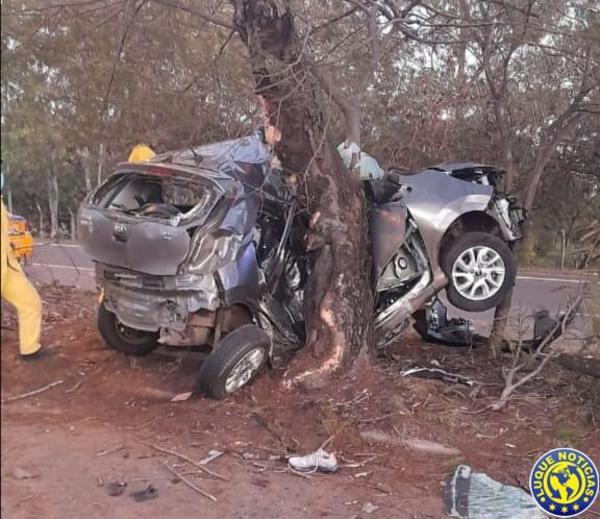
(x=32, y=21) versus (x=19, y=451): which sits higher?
(x=32, y=21)

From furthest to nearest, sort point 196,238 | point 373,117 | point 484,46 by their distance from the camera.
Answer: point 484,46
point 373,117
point 196,238

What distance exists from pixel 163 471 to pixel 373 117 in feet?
9.80

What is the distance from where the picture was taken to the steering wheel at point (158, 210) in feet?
6.94

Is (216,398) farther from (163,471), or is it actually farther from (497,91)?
(497,91)

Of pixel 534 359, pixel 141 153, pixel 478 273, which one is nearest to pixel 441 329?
pixel 478 273

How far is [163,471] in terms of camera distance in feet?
8.13

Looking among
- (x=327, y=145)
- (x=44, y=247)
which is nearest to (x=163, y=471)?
(x=44, y=247)

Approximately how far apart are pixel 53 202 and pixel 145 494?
1113 mm

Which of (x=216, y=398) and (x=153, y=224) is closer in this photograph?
(x=153, y=224)

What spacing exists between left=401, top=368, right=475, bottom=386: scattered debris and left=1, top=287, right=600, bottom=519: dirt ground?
10cm

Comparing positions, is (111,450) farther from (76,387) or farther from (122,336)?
(122,336)

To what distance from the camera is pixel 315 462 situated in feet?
13.0

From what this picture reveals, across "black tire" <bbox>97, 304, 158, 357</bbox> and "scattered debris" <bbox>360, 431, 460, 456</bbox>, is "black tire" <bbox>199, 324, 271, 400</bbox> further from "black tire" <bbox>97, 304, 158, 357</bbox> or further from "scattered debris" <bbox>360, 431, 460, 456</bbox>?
"black tire" <bbox>97, 304, 158, 357</bbox>

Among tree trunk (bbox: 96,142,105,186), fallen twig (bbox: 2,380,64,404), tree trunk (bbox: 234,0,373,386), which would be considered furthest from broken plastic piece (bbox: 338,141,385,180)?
fallen twig (bbox: 2,380,64,404)
